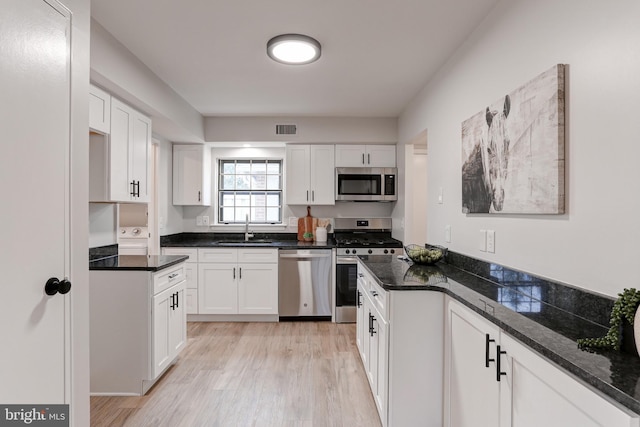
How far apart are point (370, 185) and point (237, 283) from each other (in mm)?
1979

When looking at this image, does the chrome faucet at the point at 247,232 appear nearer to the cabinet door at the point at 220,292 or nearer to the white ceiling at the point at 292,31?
the cabinet door at the point at 220,292

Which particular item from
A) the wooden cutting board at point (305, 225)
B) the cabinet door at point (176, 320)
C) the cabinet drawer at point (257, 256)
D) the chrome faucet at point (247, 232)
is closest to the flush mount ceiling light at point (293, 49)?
the cabinet door at point (176, 320)

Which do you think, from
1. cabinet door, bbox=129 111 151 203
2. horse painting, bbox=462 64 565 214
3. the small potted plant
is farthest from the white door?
horse painting, bbox=462 64 565 214

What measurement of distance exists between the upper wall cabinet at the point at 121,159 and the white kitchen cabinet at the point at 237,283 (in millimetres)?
1308

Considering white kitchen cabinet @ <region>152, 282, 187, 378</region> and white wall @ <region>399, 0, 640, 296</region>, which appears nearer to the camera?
white wall @ <region>399, 0, 640, 296</region>

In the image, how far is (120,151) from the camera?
2631 millimetres

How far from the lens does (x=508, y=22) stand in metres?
1.83

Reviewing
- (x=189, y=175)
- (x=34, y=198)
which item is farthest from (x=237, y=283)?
(x=34, y=198)

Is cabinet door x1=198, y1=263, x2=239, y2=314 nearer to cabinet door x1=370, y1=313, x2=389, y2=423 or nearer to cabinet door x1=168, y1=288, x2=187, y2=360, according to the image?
cabinet door x1=168, y1=288, x2=187, y2=360

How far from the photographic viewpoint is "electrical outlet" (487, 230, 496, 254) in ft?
6.47

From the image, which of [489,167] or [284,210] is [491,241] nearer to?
[489,167]

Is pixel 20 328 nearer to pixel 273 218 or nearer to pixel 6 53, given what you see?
pixel 6 53

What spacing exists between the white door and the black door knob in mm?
20

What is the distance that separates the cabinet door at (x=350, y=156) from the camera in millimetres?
4402
